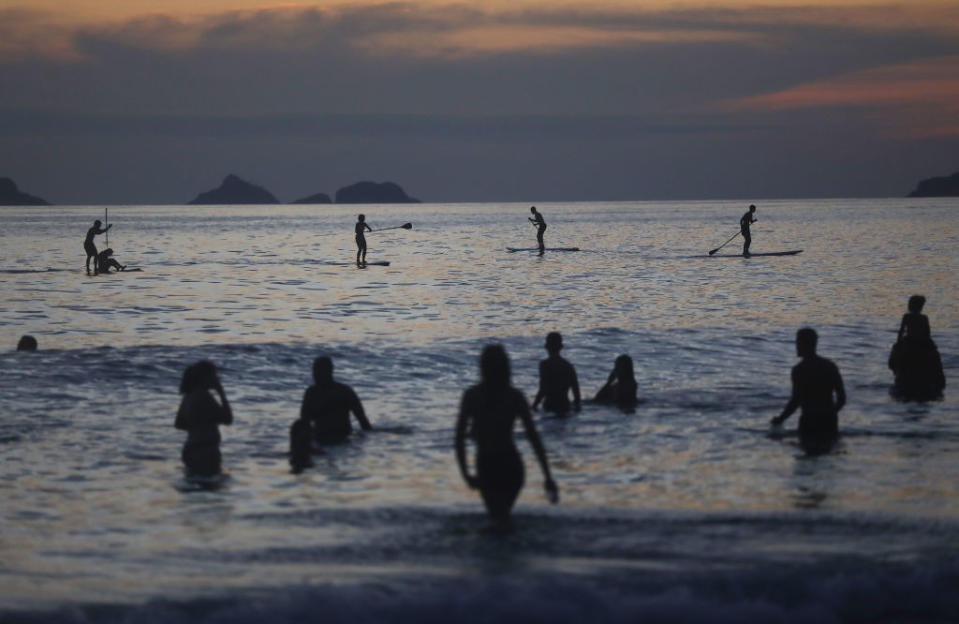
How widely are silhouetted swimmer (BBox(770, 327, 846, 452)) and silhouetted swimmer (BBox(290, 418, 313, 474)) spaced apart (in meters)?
6.25

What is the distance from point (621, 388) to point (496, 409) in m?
9.33

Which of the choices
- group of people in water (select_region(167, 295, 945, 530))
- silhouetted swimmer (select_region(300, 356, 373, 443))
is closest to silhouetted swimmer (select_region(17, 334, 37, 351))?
group of people in water (select_region(167, 295, 945, 530))

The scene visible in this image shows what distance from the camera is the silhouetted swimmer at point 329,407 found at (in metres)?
14.6

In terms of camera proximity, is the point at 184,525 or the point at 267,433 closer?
the point at 184,525

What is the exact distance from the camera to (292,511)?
470 inches

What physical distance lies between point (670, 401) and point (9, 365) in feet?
46.9

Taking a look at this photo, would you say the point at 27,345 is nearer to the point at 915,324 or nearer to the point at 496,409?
the point at 915,324

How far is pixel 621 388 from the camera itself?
59.7ft

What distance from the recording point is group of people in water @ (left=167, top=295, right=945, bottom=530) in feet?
30.0

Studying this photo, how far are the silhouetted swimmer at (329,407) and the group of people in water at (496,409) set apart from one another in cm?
1

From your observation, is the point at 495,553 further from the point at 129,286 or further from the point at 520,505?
the point at 129,286

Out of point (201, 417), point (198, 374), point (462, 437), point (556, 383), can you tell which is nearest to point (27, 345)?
point (201, 417)

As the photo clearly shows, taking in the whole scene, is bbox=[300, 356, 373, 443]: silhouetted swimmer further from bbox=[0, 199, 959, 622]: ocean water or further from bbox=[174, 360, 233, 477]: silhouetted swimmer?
bbox=[174, 360, 233, 477]: silhouetted swimmer

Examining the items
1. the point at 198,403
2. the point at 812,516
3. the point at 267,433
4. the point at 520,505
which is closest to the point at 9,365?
the point at 267,433
